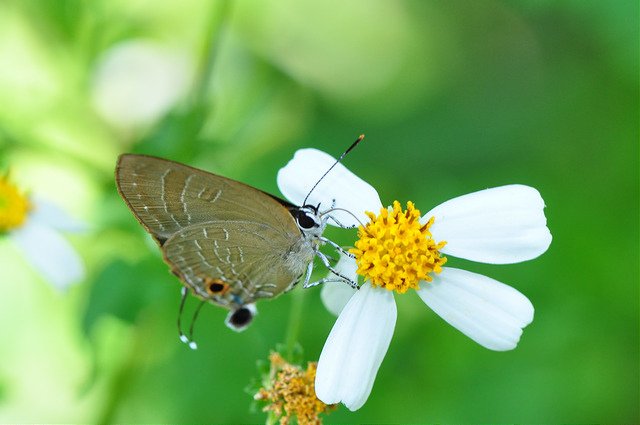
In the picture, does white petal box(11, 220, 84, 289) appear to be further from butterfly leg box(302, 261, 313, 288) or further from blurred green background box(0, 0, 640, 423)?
butterfly leg box(302, 261, 313, 288)

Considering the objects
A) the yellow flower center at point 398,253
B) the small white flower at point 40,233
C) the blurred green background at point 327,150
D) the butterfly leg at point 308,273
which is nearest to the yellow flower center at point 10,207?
the small white flower at point 40,233

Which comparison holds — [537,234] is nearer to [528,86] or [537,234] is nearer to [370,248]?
[370,248]

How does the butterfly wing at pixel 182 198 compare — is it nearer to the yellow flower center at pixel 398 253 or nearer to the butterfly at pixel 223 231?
the butterfly at pixel 223 231

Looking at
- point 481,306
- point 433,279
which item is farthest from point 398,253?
point 481,306

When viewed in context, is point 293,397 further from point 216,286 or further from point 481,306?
point 481,306

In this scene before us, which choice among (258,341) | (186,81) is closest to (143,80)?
(186,81)

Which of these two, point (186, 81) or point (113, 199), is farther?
point (186, 81)
